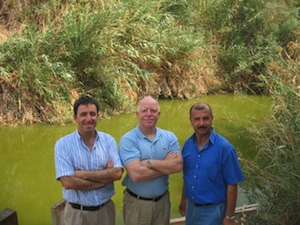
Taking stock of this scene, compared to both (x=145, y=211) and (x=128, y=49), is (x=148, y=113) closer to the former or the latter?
(x=145, y=211)

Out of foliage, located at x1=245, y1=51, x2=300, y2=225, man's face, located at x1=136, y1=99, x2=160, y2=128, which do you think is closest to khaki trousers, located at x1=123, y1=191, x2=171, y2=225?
man's face, located at x1=136, y1=99, x2=160, y2=128

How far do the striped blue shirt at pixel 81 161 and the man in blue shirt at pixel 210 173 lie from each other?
486 mm

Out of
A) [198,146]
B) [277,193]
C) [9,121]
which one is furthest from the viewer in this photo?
[9,121]

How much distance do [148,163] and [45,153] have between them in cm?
479

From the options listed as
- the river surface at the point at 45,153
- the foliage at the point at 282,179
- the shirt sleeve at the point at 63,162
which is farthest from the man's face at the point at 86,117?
the river surface at the point at 45,153

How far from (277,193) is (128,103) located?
6.94 meters

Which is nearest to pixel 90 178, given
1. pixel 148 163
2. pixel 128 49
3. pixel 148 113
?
pixel 148 163

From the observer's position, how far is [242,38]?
1398 cm

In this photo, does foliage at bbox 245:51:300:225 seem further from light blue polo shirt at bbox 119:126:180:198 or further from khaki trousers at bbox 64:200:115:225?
khaki trousers at bbox 64:200:115:225

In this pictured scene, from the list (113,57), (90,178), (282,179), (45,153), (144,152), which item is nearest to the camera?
(90,178)

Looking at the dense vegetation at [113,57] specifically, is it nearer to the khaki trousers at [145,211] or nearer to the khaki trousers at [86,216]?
the khaki trousers at [145,211]

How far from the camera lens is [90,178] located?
2598mm

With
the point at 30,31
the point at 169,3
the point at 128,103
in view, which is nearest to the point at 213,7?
the point at 169,3

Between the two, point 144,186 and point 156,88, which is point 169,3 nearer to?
point 156,88
